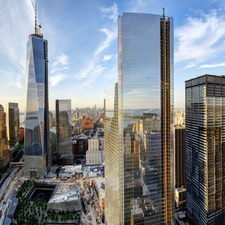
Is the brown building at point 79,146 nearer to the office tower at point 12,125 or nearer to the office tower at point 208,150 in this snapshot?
the office tower at point 12,125

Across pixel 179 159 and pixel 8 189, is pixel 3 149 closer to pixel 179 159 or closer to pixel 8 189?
pixel 8 189

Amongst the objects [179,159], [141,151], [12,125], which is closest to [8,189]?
[12,125]

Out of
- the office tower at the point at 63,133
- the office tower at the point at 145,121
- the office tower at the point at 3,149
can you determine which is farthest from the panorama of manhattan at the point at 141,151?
the office tower at the point at 63,133

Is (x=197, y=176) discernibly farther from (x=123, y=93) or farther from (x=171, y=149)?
(x=123, y=93)

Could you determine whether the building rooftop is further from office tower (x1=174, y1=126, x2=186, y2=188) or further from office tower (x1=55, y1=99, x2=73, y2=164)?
office tower (x1=174, y1=126, x2=186, y2=188)

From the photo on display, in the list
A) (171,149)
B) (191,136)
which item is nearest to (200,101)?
(191,136)

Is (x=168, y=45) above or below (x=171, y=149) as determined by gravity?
above
